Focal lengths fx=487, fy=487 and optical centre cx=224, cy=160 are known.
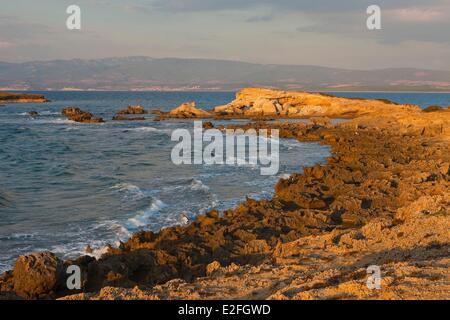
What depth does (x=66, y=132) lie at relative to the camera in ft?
157

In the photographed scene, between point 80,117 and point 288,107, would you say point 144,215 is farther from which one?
point 288,107

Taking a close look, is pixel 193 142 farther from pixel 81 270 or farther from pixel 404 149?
pixel 81 270

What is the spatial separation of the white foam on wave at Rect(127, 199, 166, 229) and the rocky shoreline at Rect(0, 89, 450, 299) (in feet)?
6.14

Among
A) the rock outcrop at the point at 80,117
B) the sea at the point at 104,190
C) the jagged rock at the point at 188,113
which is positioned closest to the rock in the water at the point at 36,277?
the sea at the point at 104,190

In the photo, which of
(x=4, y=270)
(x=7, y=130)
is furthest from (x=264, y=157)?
(x=7, y=130)

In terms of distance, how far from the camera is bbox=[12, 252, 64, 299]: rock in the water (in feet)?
28.5

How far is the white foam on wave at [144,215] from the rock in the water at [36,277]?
5050 millimetres

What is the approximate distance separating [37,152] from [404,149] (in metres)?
23.4

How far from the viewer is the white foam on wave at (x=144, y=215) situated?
1424cm

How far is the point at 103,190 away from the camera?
63.3 feet

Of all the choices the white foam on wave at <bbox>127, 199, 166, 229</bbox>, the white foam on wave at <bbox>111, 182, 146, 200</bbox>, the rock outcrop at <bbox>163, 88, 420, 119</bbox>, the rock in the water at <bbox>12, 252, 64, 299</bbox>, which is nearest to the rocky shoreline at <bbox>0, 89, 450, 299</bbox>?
the rock in the water at <bbox>12, 252, 64, 299</bbox>

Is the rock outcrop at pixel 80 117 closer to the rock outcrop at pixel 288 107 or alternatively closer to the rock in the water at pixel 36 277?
the rock outcrop at pixel 288 107

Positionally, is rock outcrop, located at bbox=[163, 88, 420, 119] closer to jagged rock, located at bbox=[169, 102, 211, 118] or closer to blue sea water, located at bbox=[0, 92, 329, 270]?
jagged rock, located at bbox=[169, 102, 211, 118]

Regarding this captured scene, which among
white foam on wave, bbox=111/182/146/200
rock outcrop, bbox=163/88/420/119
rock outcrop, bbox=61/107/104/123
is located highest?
rock outcrop, bbox=163/88/420/119
